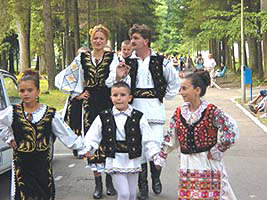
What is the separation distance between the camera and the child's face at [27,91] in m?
5.25

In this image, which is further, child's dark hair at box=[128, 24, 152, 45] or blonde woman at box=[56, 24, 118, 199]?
blonde woman at box=[56, 24, 118, 199]

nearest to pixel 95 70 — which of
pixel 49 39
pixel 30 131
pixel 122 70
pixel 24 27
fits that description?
pixel 122 70

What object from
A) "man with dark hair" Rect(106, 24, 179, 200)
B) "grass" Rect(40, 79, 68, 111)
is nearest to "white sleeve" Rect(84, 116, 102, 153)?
"man with dark hair" Rect(106, 24, 179, 200)

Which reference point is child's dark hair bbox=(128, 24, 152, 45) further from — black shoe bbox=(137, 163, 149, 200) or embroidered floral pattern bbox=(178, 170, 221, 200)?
embroidered floral pattern bbox=(178, 170, 221, 200)

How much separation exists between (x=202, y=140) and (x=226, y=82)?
1153 inches

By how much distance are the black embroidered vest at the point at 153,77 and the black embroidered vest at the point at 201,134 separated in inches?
72.3

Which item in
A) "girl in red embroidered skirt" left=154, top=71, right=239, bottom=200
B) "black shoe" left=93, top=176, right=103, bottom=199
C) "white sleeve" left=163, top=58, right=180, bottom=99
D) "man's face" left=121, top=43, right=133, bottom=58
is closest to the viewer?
"girl in red embroidered skirt" left=154, top=71, right=239, bottom=200

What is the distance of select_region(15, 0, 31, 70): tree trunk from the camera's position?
98.6 ft

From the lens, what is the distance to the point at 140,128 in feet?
18.8

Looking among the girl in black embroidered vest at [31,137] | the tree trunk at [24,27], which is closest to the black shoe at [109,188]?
the girl in black embroidered vest at [31,137]

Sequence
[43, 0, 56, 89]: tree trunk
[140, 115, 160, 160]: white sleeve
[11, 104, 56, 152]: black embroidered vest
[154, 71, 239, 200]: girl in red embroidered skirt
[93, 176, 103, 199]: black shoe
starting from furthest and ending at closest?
[43, 0, 56, 89]: tree trunk
[93, 176, 103, 199]: black shoe
[140, 115, 160, 160]: white sleeve
[11, 104, 56, 152]: black embroidered vest
[154, 71, 239, 200]: girl in red embroidered skirt

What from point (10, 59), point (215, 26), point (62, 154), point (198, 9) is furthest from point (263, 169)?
point (10, 59)

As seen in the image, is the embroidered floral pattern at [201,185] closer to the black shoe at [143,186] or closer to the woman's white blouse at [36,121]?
the woman's white blouse at [36,121]

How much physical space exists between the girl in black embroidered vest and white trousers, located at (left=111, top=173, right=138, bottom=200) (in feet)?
1.97
